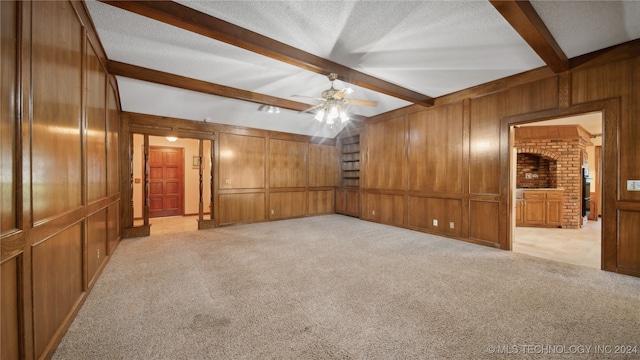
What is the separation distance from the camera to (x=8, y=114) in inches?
50.0

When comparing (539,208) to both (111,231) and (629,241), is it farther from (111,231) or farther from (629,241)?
(111,231)

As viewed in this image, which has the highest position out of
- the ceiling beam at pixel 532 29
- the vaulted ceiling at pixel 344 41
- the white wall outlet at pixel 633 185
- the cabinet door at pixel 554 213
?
the vaulted ceiling at pixel 344 41

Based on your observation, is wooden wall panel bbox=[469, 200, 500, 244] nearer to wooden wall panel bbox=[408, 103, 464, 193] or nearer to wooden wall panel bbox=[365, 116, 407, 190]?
wooden wall panel bbox=[408, 103, 464, 193]

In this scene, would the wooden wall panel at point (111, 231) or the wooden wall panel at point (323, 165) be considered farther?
the wooden wall panel at point (323, 165)

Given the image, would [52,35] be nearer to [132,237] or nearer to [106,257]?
[106,257]

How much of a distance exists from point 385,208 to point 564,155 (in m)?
4.71

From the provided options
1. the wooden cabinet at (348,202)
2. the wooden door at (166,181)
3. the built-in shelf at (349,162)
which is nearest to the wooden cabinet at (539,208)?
the wooden cabinet at (348,202)

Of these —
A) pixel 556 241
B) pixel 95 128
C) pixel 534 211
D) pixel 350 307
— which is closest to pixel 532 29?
pixel 350 307

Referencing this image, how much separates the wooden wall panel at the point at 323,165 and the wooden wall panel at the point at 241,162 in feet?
5.25

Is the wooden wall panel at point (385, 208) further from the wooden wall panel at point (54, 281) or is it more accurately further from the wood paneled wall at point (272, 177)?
the wooden wall panel at point (54, 281)

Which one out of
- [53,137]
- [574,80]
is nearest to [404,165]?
[574,80]

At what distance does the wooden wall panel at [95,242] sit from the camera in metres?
2.61

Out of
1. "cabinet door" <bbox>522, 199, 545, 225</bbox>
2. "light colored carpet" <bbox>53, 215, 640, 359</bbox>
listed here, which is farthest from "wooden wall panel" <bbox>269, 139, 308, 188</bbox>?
"cabinet door" <bbox>522, 199, 545, 225</bbox>

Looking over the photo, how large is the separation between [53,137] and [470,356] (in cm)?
328
